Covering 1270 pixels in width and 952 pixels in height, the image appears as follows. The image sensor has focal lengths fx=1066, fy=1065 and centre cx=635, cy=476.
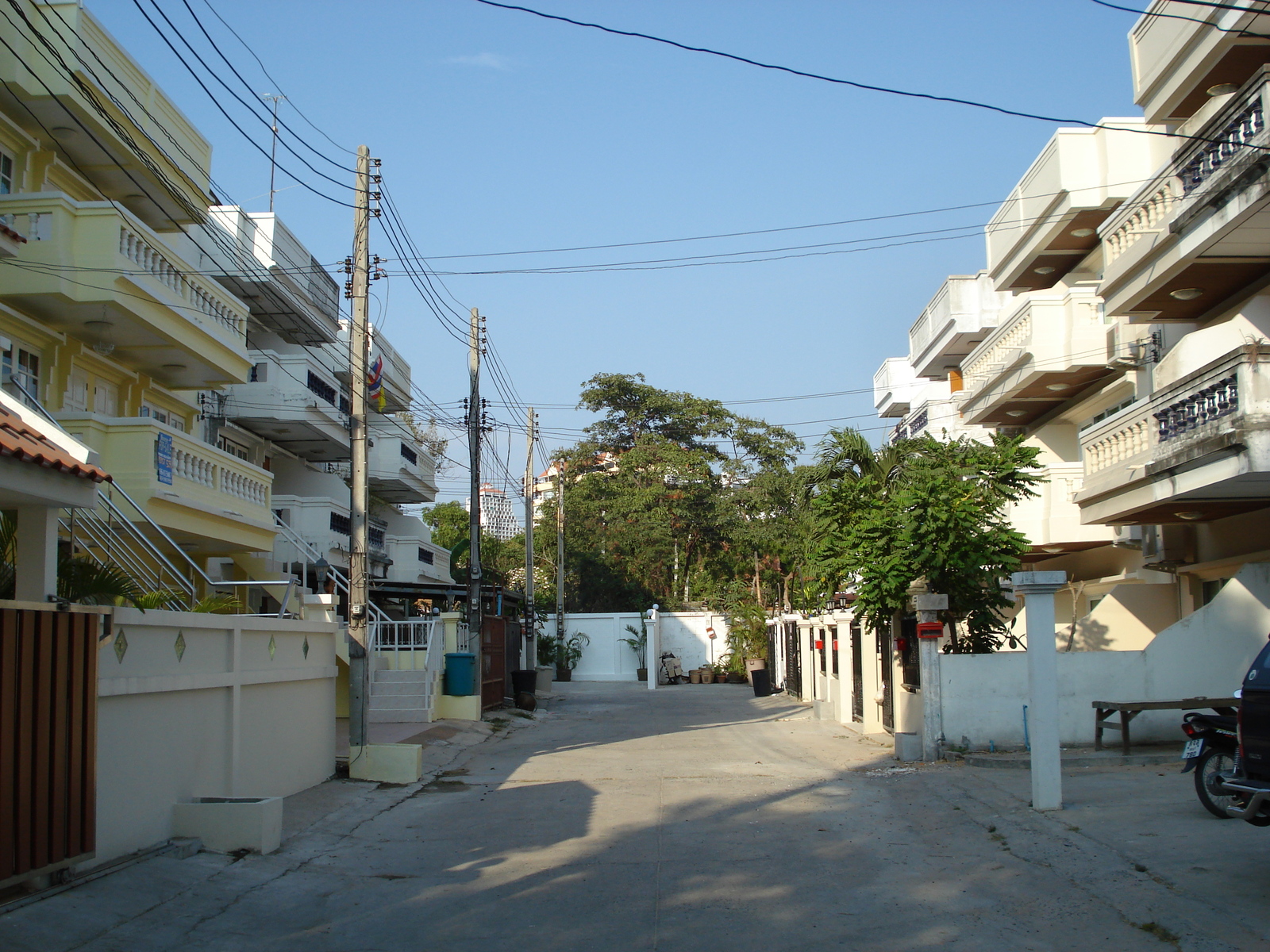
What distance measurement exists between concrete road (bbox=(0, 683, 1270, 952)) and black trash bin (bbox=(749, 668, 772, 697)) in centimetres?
1828

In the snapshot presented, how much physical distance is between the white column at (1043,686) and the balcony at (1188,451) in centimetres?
369

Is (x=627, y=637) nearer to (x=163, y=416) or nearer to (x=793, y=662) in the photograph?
(x=793, y=662)

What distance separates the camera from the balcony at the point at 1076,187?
62.6ft

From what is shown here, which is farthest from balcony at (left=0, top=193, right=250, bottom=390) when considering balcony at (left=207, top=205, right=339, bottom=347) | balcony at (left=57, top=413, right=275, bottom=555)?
balcony at (left=207, top=205, right=339, bottom=347)

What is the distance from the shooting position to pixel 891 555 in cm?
1534

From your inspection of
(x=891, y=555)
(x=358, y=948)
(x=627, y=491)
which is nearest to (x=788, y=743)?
(x=891, y=555)

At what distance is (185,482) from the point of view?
16.9 metres

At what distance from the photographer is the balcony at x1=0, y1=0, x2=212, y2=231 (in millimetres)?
14906

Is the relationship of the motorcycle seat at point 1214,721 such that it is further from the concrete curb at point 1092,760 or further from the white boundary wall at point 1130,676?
the white boundary wall at point 1130,676

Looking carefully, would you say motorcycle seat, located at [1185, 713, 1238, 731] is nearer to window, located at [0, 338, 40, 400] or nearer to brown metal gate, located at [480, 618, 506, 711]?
window, located at [0, 338, 40, 400]

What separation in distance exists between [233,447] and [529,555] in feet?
44.6

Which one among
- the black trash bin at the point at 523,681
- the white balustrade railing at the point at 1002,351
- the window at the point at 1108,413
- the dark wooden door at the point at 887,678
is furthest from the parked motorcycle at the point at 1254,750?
the black trash bin at the point at 523,681

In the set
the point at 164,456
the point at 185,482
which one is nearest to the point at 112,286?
the point at 164,456

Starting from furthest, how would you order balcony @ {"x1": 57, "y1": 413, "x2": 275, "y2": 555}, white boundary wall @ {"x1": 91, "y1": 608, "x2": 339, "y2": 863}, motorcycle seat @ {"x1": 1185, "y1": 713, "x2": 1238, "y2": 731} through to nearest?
1. balcony @ {"x1": 57, "y1": 413, "x2": 275, "y2": 555}
2. motorcycle seat @ {"x1": 1185, "y1": 713, "x2": 1238, "y2": 731}
3. white boundary wall @ {"x1": 91, "y1": 608, "x2": 339, "y2": 863}
